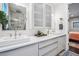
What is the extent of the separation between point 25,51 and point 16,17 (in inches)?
32.7

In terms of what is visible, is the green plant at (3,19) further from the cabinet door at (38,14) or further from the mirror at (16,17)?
the cabinet door at (38,14)

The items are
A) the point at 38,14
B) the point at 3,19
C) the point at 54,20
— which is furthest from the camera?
the point at 54,20

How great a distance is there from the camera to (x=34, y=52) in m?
1.70

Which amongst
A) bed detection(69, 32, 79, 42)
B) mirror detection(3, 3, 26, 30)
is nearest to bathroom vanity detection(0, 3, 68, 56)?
mirror detection(3, 3, 26, 30)

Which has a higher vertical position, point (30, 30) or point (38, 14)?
point (38, 14)

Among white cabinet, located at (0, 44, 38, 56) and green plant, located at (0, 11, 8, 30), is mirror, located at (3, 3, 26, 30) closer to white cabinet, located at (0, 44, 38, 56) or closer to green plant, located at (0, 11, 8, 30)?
green plant, located at (0, 11, 8, 30)

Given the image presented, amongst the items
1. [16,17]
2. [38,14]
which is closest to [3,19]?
[16,17]

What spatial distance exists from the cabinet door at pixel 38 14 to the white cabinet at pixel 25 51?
3.24 ft

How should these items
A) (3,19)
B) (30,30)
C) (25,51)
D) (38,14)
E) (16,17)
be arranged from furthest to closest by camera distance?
(38,14), (30,30), (16,17), (3,19), (25,51)

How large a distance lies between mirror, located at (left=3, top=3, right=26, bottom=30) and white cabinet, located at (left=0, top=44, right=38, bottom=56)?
62cm

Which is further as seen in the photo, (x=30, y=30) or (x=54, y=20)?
(x=54, y=20)

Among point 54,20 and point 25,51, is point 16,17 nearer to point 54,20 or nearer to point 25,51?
point 25,51

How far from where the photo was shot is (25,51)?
148 cm

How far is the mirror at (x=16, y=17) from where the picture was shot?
1878 mm
